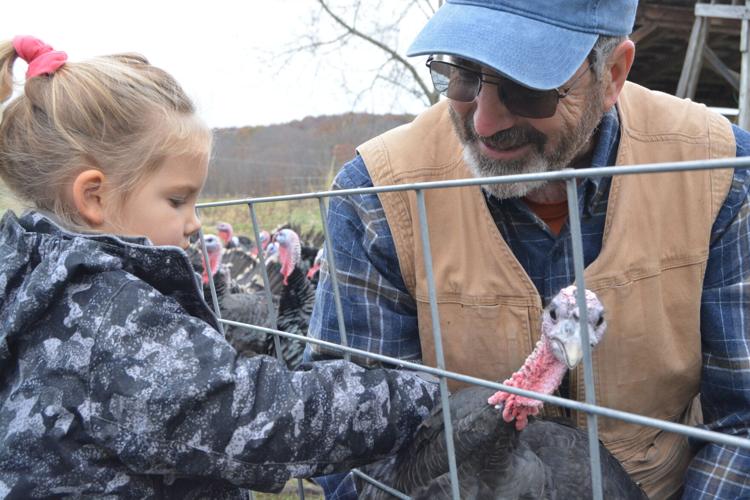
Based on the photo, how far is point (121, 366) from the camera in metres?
1.04

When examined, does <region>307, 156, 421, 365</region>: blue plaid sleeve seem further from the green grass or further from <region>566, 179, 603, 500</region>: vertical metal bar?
the green grass

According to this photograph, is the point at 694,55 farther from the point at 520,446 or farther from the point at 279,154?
the point at 279,154

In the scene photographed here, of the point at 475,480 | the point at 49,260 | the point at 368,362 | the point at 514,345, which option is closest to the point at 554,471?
A: the point at 475,480

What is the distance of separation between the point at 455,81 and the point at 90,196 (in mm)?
748

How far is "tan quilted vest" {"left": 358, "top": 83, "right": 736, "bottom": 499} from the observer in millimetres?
1439

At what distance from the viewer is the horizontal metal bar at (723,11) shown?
6941 mm

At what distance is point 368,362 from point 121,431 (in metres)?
0.69

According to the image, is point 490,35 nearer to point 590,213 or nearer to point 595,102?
point 595,102

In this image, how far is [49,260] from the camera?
→ 1086 millimetres

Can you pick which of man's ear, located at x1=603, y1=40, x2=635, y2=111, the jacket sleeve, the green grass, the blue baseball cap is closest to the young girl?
the jacket sleeve

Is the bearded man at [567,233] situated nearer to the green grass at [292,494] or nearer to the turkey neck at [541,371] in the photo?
the turkey neck at [541,371]

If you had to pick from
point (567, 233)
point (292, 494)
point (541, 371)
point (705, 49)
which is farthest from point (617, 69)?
point (705, 49)

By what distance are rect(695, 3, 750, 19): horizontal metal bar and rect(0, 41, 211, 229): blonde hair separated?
725 cm

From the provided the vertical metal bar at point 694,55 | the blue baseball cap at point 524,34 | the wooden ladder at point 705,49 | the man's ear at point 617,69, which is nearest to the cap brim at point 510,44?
the blue baseball cap at point 524,34
